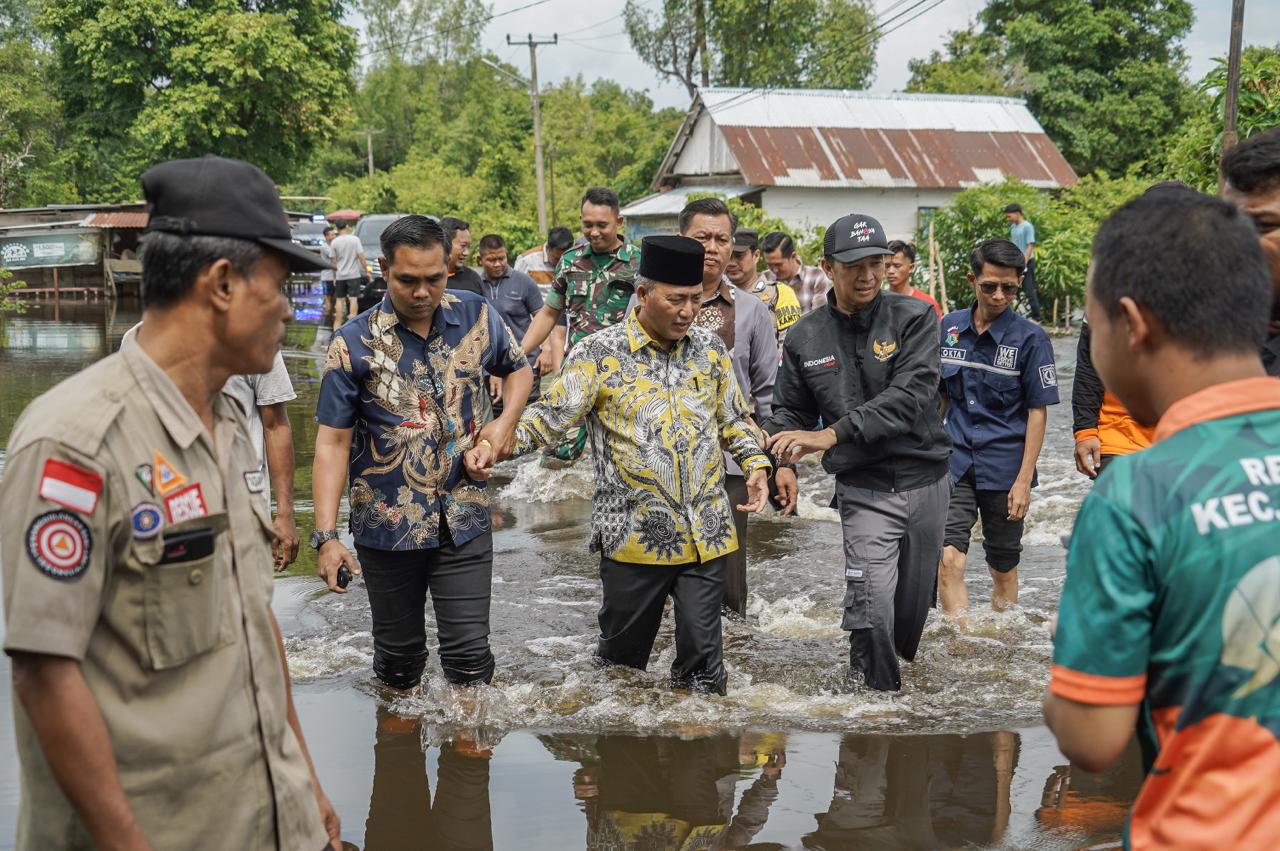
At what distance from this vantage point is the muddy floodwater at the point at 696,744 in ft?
14.5

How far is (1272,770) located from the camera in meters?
1.77

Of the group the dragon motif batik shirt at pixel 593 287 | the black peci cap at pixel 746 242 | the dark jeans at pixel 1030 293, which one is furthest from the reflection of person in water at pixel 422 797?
the dark jeans at pixel 1030 293

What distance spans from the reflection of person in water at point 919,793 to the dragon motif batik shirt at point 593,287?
366cm

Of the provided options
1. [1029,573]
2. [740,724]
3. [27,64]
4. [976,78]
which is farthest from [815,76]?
[740,724]

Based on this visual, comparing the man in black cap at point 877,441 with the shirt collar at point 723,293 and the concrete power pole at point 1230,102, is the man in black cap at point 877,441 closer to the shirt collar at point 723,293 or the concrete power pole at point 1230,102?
the shirt collar at point 723,293

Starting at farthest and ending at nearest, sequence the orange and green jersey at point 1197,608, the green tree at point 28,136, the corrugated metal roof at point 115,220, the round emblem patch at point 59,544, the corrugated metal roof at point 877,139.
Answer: the green tree at point 28,136 < the corrugated metal roof at point 115,220 < the corrugated metal roof at point 877,139 < the round emblem patch at point 59,544 < the orange and green jersey at point 1197,608

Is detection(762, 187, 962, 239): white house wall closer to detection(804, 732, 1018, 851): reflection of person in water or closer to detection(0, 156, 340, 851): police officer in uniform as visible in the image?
detection(804, 732, 1018, 851): reflection of person in water

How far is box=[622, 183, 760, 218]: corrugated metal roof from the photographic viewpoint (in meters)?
33.1

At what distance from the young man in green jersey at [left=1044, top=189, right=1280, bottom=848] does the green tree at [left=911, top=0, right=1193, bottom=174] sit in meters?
40.4

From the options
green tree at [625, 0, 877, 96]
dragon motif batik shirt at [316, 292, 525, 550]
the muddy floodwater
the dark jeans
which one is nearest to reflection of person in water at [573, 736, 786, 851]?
the muddy floodwater

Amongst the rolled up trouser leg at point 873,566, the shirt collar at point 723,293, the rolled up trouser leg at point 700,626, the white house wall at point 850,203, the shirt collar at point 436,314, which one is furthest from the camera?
the white house wall at point 850,203

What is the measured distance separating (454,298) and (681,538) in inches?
54.0

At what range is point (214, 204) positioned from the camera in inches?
86.9

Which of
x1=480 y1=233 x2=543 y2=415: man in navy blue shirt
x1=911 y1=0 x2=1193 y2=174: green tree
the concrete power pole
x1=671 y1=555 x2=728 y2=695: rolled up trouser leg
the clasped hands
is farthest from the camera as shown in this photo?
x1=911 y1=0 x2=1193 y2=174: green tree
